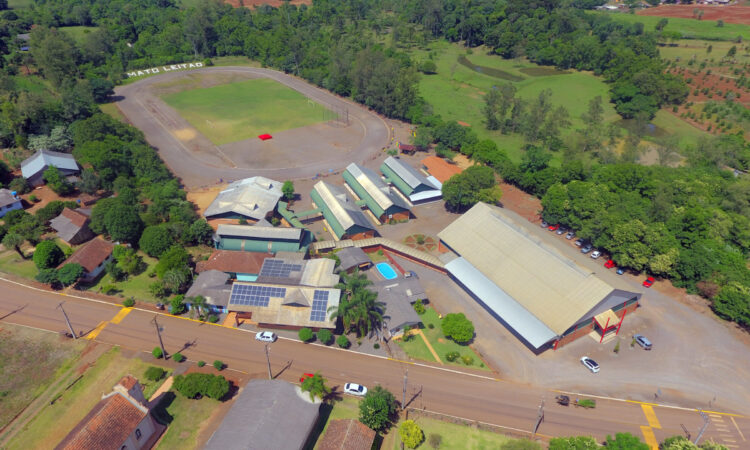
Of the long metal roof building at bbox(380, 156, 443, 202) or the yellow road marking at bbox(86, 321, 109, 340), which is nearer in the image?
the yellow road marking at bbox(86, 321, 109, 340)

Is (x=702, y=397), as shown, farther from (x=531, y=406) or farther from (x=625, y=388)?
(x=531, y=406)

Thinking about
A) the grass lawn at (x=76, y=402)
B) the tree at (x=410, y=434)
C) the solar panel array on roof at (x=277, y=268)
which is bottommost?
the grass lawn at (x=76, y=402)

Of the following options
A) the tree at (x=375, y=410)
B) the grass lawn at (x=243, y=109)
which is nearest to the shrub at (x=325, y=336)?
the tree at (x=375, y=410)

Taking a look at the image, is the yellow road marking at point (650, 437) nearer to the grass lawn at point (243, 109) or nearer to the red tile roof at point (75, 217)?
the red tile roof at point (75, 217)

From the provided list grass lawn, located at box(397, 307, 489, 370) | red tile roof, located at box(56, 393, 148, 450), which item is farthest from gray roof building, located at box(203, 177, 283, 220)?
red tile roof, located at box(56, 393, 148, 450)

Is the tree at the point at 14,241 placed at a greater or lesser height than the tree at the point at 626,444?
lesser

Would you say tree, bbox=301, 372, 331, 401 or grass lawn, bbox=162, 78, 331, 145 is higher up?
tree, bbox=301, 372, 331, 401

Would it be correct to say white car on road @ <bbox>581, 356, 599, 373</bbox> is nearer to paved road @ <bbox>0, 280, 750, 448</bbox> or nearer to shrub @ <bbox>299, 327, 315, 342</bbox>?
paved road @ <bbox>0, 280, 750, 448</bbox>

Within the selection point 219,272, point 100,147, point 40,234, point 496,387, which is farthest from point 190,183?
point 496,387
